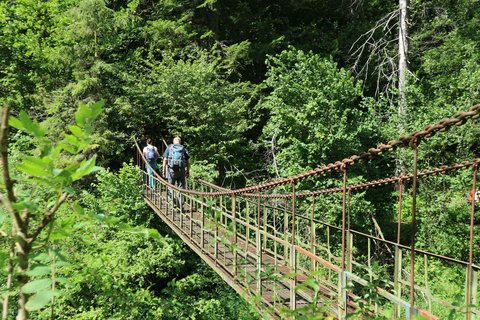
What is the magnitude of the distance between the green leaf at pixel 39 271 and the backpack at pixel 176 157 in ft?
18.9

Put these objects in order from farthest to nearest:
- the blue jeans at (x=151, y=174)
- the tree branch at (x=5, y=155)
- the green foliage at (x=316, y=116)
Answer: the green foliage at (x=316, y=116), the blue jeans at (x=151, y=174), the tree branch at (x=5, y=155)

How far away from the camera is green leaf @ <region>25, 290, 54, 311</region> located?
0.47m

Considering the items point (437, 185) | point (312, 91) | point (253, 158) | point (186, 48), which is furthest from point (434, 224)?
point (186, 48)

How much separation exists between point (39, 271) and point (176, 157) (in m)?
5.81

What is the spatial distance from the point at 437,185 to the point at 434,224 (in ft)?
3.13

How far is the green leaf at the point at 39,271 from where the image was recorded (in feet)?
1.68

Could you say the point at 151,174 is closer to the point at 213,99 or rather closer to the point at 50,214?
the point at 213,99

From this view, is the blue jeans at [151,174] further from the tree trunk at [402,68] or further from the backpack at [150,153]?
the tree trunk at [402,68]

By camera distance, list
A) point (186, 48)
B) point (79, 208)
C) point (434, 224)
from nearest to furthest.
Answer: point (79, 208), point (434, 224), point (186, 48)

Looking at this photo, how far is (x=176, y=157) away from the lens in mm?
6289

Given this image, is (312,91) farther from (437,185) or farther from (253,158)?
(437,185)

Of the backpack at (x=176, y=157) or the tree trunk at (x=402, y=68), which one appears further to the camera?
the tree trunk at (x=402, y=68)

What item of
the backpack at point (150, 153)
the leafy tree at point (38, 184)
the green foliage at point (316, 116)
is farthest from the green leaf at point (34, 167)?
the green foliage at point (316, 116)

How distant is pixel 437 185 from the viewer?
343 inches
